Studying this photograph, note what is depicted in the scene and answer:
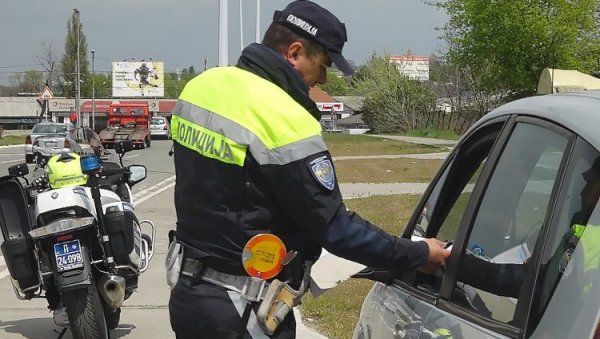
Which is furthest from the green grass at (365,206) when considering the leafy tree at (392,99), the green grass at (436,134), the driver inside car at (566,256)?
the leafy tree at (392,99)

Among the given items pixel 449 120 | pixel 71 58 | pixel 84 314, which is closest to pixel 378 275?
pixel 84 314

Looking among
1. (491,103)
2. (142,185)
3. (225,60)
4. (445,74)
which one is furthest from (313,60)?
(445,74)

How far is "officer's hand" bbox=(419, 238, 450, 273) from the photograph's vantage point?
2898mm

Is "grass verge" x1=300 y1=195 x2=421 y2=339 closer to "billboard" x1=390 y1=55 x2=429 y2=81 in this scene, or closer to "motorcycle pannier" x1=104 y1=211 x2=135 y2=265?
"motorcycle pannier" x1=104 y1=211 x2=135 y2=265

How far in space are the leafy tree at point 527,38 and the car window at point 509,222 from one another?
55.2 feet

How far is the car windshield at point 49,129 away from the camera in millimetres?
33500

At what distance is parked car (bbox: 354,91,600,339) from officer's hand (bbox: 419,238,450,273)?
32mm

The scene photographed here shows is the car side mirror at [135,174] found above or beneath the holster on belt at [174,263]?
beneath

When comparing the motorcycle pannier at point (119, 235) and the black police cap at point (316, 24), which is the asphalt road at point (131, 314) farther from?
the black police cap at point (316, 24)

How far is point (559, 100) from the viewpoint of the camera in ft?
8.38

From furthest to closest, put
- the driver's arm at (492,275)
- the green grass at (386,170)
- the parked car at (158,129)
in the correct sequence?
the parked car at (158,129) < the green grass at (386,170) < the driver's arm at (492,275)

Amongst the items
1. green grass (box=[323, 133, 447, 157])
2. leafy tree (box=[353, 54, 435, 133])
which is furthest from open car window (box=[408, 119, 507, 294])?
leafy tree (box=[353, 54, 435, 133])

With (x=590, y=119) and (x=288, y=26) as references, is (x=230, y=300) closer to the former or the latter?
(x=288, y=26)

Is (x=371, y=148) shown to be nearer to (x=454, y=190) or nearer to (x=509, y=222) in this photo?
(x=454, y=190)
